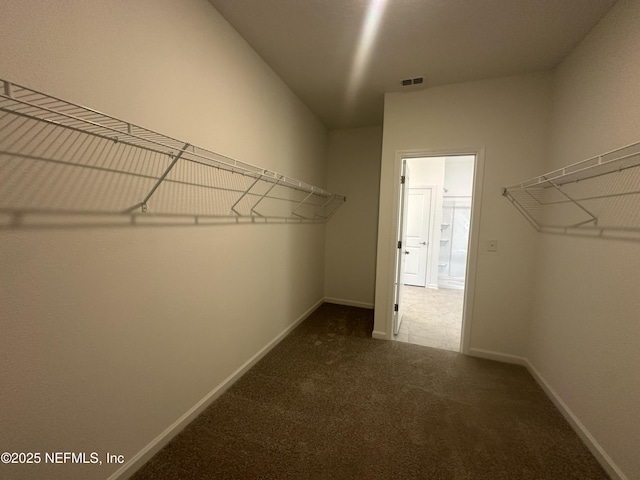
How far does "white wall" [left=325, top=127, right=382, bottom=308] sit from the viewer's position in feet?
12.0

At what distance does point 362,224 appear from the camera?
12.3ft

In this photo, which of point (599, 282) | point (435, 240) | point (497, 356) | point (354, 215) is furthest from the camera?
point (435, 240)

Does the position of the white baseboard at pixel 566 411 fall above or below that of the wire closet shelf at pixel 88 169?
below

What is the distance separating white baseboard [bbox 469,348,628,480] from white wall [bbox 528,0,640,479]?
0.09 feet

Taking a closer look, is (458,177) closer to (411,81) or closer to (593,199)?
(411,81)

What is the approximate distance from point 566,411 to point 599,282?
36.6 inches

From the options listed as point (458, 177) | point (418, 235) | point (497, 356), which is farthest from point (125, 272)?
point (458, 177)

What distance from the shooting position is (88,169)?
1.04 metres

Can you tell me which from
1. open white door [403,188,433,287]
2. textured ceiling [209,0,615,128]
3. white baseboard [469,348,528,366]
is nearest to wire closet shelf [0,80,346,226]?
textured ceiling [209,0,615,128]

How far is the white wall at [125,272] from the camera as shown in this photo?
2.89ft

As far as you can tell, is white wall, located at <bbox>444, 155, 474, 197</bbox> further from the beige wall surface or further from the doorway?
the beige wall surface

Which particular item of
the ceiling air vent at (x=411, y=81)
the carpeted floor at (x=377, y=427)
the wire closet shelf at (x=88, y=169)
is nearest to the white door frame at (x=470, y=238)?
the carpeted floor at (x=377, y=427)

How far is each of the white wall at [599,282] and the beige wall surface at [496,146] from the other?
0.20 meters

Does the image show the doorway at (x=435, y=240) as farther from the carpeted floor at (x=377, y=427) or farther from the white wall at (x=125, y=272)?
the white wall at (x=125, y=272)
